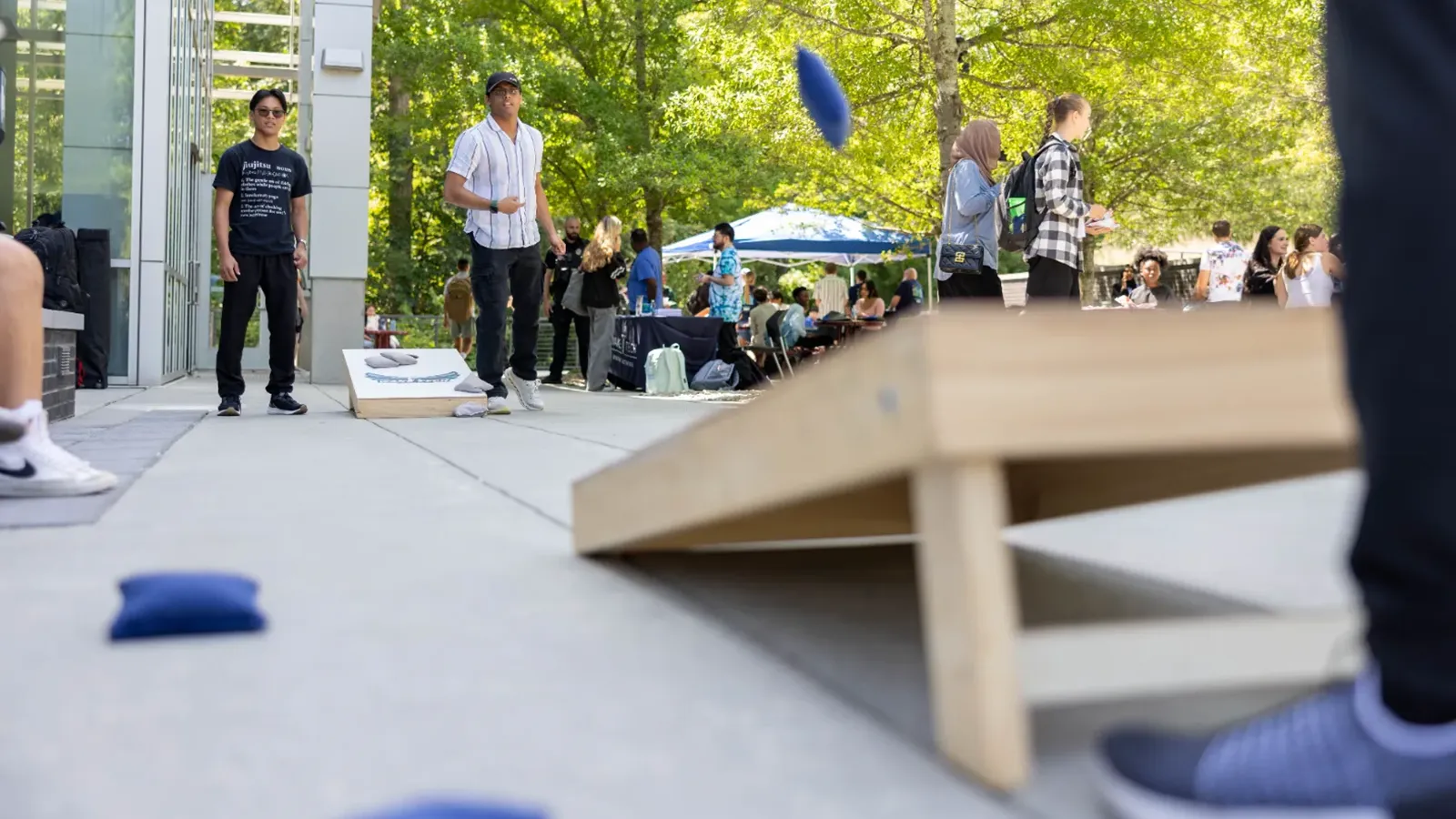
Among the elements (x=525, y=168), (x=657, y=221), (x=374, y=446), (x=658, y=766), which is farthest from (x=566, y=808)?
(x=657, y=221)

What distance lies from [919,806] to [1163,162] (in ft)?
82.6

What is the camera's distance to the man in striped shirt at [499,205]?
842cm

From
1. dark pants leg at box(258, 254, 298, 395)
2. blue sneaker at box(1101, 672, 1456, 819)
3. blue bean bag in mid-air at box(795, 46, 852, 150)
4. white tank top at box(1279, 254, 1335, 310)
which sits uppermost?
blue bean bag in mid-air at box(795, 46, 852, 150)

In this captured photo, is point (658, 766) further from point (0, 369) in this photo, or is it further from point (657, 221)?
point (657, 221)

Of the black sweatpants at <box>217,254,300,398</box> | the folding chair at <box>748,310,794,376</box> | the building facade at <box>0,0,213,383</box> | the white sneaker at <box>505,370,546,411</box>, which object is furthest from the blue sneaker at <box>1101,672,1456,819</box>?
the folding chair at <box>748,310,794,376</box>

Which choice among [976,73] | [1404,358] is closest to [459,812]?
[1404,358]

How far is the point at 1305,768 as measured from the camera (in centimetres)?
133

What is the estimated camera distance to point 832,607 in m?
2.50

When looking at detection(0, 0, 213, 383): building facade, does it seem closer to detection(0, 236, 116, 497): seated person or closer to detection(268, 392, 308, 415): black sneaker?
detection(268, 392, 308, 415): black sneaker

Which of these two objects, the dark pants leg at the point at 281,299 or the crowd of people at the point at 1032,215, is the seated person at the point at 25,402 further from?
the crowd of people at the point at 1032,215

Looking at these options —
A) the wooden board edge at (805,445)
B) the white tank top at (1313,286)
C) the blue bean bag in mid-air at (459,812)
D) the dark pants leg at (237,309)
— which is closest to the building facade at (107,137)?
the dark pants leg at (237,309)

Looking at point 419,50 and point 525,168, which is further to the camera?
point 419,50

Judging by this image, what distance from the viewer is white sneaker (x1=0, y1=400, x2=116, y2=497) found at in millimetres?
4113

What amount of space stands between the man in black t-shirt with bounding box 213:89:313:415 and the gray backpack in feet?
21.2
